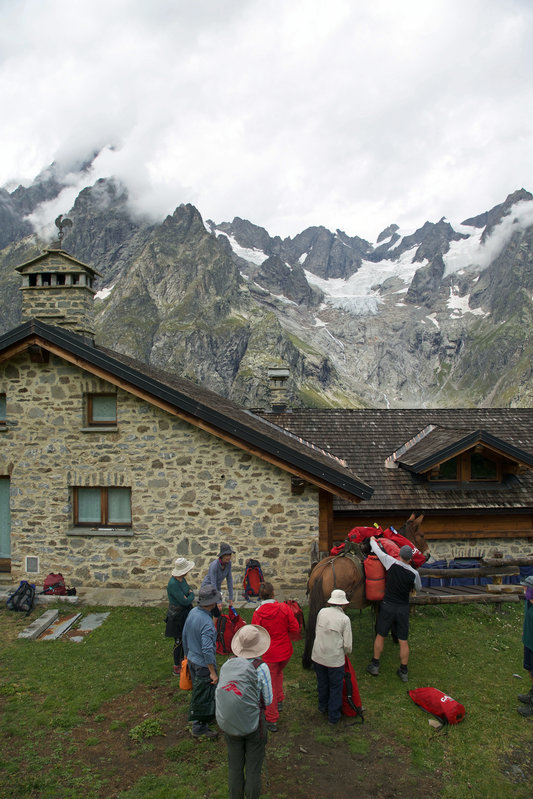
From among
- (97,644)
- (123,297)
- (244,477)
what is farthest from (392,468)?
(123,297)

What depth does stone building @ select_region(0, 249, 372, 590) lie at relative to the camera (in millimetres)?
11156

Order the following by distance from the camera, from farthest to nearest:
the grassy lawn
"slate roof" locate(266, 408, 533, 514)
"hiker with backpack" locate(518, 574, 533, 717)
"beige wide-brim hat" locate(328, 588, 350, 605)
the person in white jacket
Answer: "slate roof" locate(266, 408, 533, 514)
"hiker with backpack" locate(518, 574, 533, 717)
"beige wide-brim hat" locate(328, 588, 350, 605)
the person in white jacket
the grassy lawn

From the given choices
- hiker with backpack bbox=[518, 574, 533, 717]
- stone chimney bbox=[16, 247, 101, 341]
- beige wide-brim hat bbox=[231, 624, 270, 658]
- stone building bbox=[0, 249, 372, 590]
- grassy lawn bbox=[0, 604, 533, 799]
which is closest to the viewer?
beige wide-brim hat bbox=[231, 624, 270, 658]

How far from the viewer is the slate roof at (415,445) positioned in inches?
538

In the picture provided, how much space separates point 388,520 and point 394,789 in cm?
876

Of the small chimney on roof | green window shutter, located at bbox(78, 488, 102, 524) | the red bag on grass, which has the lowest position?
the red bag on grass

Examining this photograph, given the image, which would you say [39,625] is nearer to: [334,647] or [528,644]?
[334,647]

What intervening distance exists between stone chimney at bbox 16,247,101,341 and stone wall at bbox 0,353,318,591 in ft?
7.50

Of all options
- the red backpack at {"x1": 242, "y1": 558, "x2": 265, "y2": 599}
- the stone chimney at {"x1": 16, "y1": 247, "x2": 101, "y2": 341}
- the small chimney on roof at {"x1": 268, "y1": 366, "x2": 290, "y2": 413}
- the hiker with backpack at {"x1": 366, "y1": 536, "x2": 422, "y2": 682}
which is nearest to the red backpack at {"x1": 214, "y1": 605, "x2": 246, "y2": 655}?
the hiker with backpack at {"x1": 366, "y1": 536, "x2": 422, "y2": 682}

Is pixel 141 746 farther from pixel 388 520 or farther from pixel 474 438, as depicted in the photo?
pixel 474 438

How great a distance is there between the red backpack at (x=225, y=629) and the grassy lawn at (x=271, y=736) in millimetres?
769

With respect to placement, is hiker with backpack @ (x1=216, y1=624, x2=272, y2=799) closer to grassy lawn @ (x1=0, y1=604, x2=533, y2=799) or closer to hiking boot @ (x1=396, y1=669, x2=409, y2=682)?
grassy lawn @ (x1=0, y1=604, x2=533, y2=799)

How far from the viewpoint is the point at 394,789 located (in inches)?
213

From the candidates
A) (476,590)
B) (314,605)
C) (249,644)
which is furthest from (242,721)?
(476,590)
